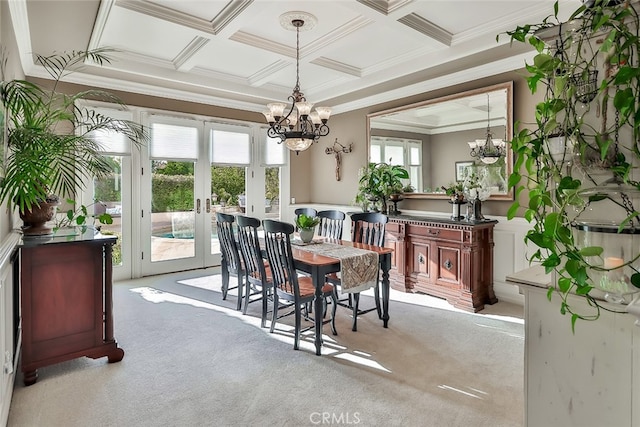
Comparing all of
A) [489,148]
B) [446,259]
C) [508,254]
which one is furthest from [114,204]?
[508,254]

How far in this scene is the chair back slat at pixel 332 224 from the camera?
4285 mm

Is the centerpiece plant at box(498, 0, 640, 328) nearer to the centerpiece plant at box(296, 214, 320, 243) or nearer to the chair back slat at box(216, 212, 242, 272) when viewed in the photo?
the centerpiece plant at box(296, 214, 320, 243)

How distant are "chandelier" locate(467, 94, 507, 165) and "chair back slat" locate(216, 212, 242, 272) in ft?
9.74

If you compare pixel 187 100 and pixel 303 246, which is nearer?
pixel 303 246

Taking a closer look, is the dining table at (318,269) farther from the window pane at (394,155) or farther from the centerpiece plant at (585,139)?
the window pane at (394,155)

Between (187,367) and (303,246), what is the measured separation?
1.45 meters

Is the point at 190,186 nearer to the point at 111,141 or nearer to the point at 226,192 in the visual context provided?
the point at 226,192

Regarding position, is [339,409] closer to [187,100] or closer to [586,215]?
[586,215]

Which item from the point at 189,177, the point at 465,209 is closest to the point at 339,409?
the point at 465,209

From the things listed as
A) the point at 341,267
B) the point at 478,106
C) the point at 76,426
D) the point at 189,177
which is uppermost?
the point at 478,106

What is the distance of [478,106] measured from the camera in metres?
4.43

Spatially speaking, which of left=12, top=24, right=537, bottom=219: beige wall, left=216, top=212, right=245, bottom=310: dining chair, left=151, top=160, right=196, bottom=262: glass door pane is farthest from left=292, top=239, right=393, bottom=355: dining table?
left=151, top=160, right=196, bottom=262: glass door pane

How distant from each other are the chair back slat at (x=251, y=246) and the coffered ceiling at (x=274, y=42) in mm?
1844

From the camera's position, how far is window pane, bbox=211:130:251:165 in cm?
601
